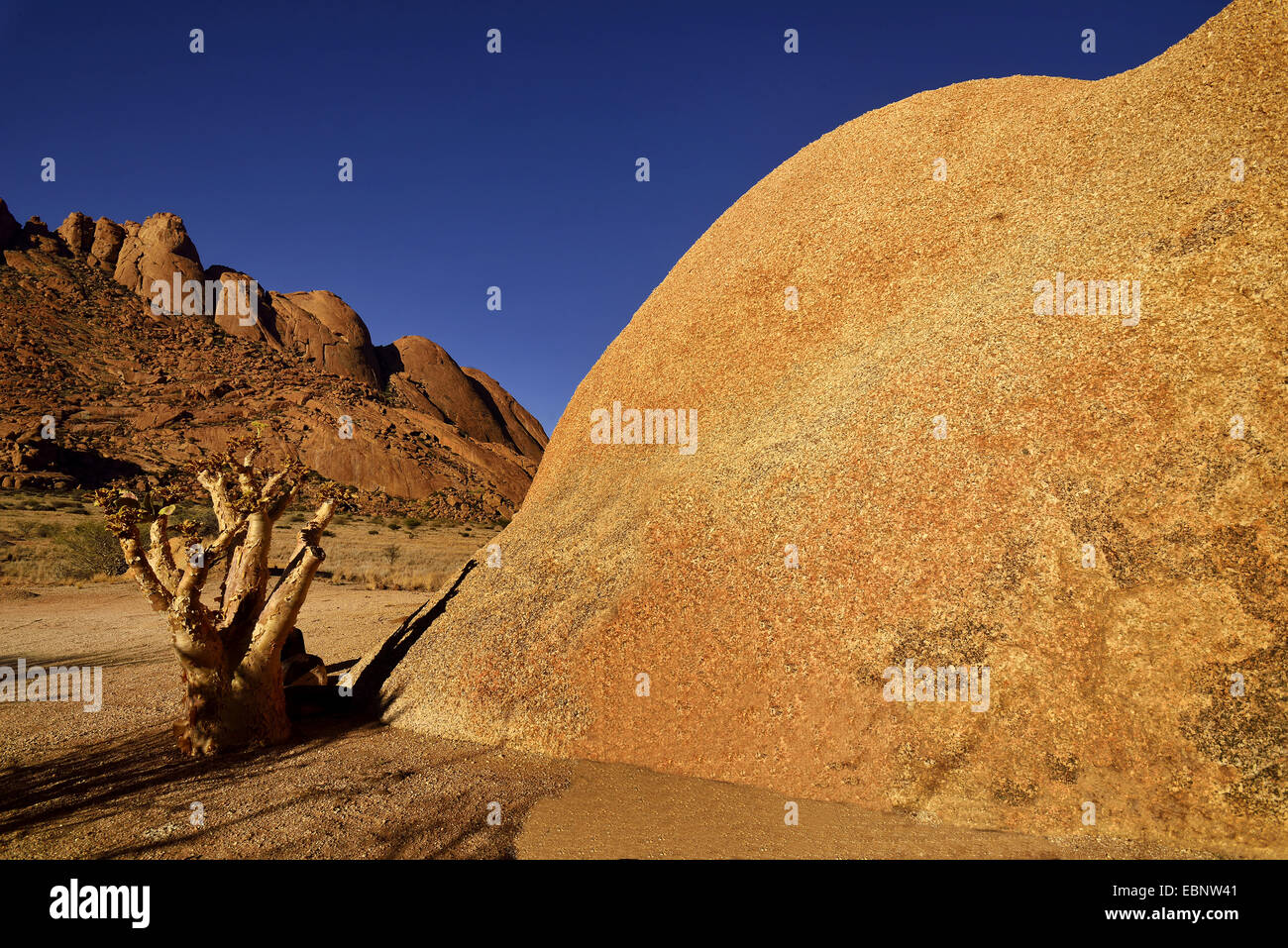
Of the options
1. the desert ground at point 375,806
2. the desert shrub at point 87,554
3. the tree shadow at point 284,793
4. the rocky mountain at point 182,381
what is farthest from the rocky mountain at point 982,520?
the rocky mountain at point 182,381

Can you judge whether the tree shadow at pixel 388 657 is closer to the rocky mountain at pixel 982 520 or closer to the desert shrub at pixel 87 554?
the rocky mountain at pixel 982 520

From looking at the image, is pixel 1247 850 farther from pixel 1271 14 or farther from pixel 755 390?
pixel 1271 14

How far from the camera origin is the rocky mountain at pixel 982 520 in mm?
4707

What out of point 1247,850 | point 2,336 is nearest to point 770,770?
point 1247,850

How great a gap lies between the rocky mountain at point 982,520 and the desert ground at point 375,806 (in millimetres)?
268

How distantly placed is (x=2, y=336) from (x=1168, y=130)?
58.9m

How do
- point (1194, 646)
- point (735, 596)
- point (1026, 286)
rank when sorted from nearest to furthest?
point (1194, 646) → point (735, 596) → point (1026, 286)

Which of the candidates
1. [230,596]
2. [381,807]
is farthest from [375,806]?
[230,596]

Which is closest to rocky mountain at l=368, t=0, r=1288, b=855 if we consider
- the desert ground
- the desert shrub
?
the desert ground

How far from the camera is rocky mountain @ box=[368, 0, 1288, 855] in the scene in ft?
15.4

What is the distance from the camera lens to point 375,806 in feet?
16.8

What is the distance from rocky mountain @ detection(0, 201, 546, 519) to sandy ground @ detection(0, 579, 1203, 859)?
33963 mm

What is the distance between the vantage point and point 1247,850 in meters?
4.04

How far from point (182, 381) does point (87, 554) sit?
3207 cm
